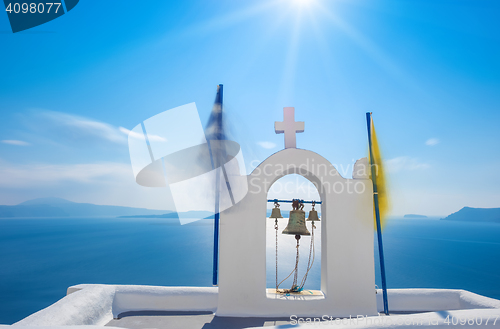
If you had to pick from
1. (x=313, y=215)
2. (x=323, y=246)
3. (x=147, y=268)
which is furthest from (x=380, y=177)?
(x=147, y=268)

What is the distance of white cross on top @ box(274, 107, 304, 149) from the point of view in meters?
5.01

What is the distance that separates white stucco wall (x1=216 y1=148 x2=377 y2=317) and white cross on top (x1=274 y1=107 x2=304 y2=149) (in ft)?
0.67

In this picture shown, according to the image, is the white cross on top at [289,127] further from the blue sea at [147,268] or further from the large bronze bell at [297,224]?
the blue sea at [147,268]

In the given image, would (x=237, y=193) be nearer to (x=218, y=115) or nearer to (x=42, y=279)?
(x=218, y=115)

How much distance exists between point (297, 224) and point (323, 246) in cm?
59

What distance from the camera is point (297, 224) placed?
4871 millimetres

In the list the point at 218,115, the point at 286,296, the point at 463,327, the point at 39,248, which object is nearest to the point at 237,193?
the point at 218,115

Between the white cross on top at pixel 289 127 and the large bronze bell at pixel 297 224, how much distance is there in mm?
1113

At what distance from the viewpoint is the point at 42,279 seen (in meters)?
47.5

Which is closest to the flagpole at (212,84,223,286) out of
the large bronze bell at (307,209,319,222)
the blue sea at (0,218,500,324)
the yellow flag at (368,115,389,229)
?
the large bronze bell at (307,209,319,222)

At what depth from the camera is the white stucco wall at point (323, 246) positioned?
4602 mm
